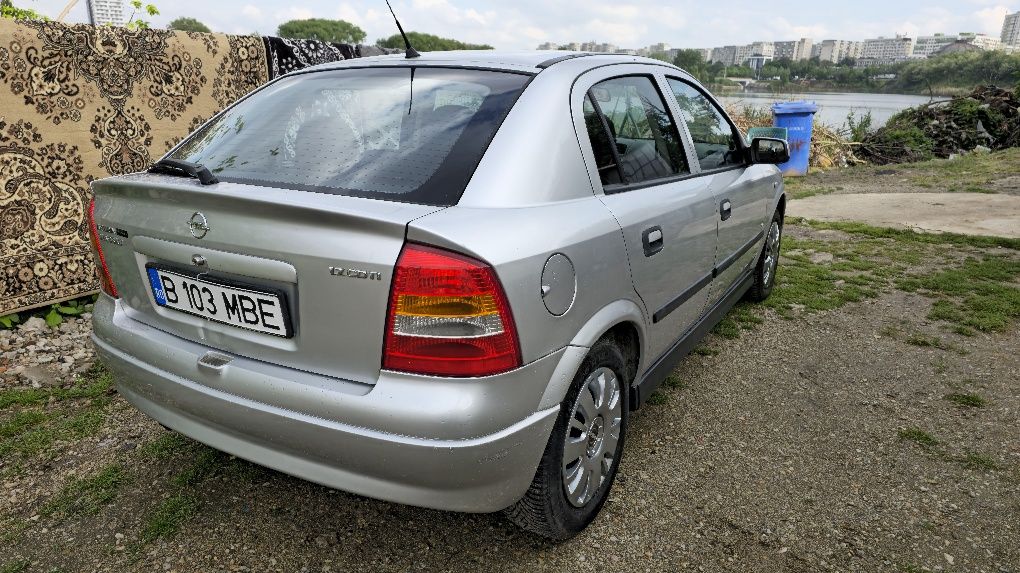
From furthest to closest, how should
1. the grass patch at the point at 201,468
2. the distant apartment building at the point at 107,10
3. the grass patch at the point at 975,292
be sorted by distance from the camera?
the distant apartment building at the point at 107,10 < the grass patch at the point at 975,292 < the grass patch at the point at 201,468

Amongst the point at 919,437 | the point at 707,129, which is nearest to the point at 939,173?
the point at 707,129

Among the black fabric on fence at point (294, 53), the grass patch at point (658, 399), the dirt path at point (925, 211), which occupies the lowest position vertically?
the dirt path at point (925, 211)

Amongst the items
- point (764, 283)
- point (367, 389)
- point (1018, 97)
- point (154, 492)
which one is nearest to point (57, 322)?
point (154, 492)

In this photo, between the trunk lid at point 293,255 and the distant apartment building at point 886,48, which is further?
the distant apartment building at point 886,48

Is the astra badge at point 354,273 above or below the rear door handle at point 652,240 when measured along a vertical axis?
above

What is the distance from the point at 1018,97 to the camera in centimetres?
1477

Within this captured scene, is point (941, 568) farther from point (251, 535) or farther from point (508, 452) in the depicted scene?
point (251, 535)

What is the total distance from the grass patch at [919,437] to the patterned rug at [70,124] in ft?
14.7

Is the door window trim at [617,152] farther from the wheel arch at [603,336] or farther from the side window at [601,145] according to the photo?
the wheel arch at [603,336]

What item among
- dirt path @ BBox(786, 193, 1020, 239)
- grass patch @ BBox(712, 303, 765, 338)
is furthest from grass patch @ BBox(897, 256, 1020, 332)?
dirt path @ BBox(786, 193, 1020, 239)

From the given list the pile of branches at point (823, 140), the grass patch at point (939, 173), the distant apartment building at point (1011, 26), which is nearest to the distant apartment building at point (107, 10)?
the grass patch at point (939, 173)

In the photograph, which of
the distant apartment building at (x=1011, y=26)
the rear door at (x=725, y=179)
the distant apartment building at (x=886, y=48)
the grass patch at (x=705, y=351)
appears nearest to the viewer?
the rear door at (x=725, y=179)

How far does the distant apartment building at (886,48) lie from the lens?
25453 mm

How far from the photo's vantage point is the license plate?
169 cm
